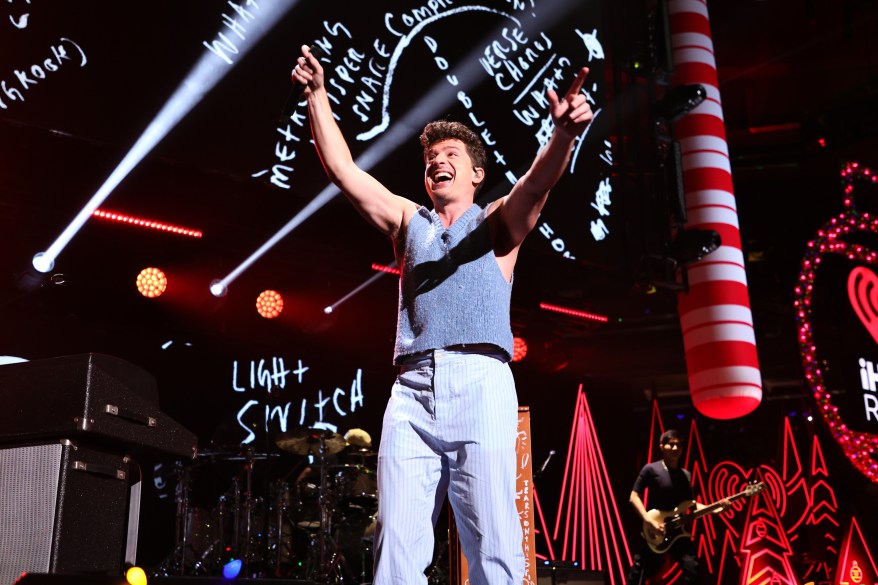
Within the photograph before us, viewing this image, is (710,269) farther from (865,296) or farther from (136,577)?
(136,577)

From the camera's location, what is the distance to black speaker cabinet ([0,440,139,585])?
2182mm

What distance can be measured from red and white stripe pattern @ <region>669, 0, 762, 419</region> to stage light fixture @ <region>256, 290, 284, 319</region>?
3717mm

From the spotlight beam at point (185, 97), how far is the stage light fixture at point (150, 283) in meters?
1.63

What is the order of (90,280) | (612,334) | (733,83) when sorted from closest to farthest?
(90,280)
(733,83)
(612,334)

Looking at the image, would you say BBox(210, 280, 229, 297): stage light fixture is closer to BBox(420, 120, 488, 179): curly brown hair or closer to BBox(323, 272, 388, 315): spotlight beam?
BBox(323, 272, 388, 315): spotlight beam


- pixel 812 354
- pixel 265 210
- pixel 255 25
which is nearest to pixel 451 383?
pixel 255 25

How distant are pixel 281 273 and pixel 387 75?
2625 millimetres

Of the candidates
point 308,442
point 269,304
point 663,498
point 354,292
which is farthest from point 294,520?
point 663,498

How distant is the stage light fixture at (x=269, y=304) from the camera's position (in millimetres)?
7832

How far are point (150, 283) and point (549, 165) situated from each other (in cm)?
593

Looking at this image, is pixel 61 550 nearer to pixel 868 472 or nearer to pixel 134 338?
pixel 134 338

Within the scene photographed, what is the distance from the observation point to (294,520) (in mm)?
7660

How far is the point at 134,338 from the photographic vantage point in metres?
8.08

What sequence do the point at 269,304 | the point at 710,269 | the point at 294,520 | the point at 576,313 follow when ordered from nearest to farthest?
the point at 710,269, the point at 294,520, the point at 269,304, the point at 576,313
